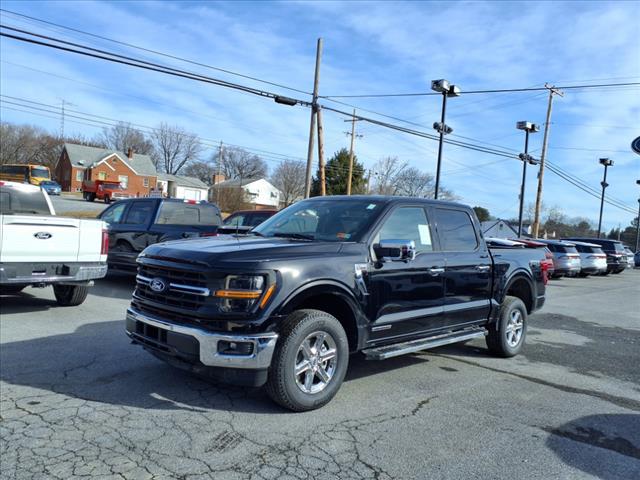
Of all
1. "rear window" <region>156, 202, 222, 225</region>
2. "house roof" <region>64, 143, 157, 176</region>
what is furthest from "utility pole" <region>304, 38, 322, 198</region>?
"house roof" <region>64, 143, 157, 176</region>

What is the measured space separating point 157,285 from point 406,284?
2.37 meters

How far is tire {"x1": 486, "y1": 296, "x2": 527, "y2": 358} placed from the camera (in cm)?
659

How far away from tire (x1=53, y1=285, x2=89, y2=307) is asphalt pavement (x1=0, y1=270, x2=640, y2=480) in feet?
5.33

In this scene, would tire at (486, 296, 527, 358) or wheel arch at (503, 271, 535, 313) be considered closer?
tire at (486, 296, 527, 358)

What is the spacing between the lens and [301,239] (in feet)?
16.8

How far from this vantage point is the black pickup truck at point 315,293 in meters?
4.10

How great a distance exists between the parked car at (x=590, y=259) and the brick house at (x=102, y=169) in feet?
183

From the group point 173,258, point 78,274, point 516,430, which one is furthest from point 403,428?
point 78,274

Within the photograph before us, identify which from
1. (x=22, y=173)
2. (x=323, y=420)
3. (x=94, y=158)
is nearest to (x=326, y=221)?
(x=323, y=420)

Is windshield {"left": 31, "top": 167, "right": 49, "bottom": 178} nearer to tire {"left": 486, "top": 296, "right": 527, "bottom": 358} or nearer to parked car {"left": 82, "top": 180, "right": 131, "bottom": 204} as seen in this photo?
parked car {"left": 82, "top": 180, "right": 131, "bottom": 204}

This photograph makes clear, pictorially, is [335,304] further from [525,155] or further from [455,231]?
[525,155]

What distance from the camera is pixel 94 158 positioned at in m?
70.9

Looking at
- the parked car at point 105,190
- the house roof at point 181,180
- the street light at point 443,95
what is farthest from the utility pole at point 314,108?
the house roof at point 181,180

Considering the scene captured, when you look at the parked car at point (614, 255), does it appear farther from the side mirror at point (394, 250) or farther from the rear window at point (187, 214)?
the side mirror at point (394, 250)
